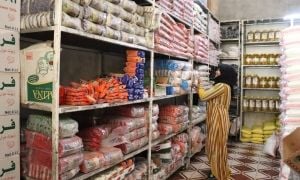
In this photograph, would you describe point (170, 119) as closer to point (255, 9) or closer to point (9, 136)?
point (9, 136)

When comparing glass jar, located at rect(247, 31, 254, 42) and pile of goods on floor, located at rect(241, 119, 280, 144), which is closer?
pile of goods on floor, located at rect(241, 119, 280, 144)

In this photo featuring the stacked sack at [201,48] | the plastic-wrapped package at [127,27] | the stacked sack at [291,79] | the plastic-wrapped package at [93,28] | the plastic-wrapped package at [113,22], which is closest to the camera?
the plastic-wrapped package at [93,28]

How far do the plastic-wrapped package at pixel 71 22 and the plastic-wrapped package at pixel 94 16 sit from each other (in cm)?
11

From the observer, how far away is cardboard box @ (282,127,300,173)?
4.16 feet

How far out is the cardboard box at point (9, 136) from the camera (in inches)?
67.9

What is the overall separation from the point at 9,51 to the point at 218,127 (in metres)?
2.49

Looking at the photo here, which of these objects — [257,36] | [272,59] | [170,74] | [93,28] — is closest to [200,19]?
[170,74]

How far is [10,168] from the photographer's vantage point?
1770mm

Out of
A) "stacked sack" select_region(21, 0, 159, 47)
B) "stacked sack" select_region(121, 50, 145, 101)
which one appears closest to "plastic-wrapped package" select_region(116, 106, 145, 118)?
"stacked sack" select_region(121, 50, 145, 101)

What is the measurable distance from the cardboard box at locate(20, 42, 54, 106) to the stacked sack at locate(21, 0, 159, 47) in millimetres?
153

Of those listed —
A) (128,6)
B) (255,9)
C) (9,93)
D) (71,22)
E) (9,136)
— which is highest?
(255,9)

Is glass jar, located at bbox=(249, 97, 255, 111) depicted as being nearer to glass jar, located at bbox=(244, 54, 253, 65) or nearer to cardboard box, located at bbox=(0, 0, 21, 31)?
glass jar, located at bbox=(244, 54, 253, 65)

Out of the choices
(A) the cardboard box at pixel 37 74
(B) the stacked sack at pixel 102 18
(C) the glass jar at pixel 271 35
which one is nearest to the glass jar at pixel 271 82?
(C) the glass jar at pixel 271 35

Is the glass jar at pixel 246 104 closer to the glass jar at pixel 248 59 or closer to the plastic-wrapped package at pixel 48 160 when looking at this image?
the glass jar at pixel 248 59
